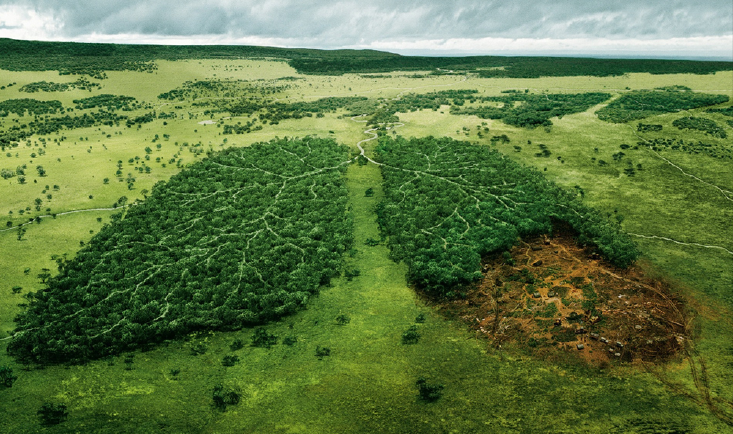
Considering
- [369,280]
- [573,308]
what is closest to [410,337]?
[369,280]

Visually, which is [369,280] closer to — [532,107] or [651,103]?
[532,107]

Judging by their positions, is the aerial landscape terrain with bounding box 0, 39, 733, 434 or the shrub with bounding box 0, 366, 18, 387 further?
the shrub with bounding box 0, 366, 18, 387

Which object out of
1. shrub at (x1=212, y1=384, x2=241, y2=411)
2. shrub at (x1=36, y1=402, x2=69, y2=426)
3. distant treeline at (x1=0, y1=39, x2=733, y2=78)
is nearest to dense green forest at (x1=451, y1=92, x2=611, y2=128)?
distant treeline at (x1=0, y1=39, x2=733, y2=78)

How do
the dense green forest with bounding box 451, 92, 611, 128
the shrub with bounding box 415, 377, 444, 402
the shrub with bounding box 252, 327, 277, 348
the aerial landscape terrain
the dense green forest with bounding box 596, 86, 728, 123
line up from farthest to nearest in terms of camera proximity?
the dense green forest with bounding box 596, 86, 728, 123, the dense green forest with bounding box 451, 92, 611, 128, the shrub with bounding box 252, 327, 277, 348, the shrub with bounding box 415, 377, 444, 402, the aerial landscape terrain

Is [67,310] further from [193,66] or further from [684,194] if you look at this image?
[193,66]

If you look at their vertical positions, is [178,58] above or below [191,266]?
above

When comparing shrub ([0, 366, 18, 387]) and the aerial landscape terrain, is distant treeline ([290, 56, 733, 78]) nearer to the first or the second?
the aerial landscape terrain
